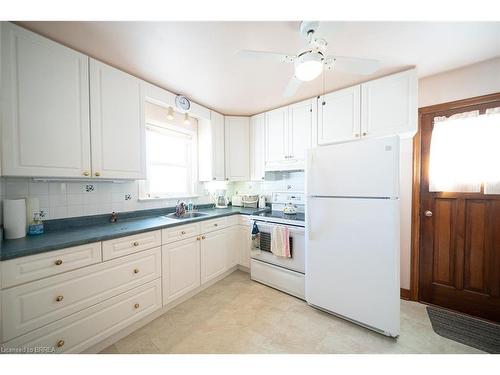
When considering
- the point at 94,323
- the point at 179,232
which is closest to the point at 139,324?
the point at 94,323

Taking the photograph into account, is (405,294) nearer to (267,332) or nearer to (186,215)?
(267,332)

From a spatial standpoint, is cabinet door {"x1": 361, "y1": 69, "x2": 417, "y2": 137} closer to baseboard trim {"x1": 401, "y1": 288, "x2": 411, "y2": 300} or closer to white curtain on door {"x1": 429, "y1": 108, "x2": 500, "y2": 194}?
white curtain on door {"x1": 429, "y1": 108, "x2": 500, "y2": 194}

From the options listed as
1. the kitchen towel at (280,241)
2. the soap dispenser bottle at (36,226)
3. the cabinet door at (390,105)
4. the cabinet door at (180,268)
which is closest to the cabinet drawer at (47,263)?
the soap dispenser bottle at (36,226)

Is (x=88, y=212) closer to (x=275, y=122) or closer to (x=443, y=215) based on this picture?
(x=275, y=122)

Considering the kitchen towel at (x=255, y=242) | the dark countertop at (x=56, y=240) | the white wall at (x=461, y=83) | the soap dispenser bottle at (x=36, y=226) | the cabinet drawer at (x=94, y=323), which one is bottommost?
the cabinet drawer at (x=94, y=323)

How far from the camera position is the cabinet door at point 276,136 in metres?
2.57

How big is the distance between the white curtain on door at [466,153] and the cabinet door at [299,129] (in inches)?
50.6

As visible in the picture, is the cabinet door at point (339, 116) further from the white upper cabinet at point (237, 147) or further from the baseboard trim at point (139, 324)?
the baseboard trim at point (139, 324)

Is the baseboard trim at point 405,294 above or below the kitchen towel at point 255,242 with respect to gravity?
below

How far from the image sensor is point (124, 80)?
1735 mm

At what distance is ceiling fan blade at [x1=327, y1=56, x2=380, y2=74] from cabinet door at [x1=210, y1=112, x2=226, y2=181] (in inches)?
76.6

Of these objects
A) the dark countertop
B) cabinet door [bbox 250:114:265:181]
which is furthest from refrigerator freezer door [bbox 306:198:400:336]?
the dark countertop

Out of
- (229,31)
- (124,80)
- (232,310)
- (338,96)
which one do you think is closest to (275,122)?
(338,96)

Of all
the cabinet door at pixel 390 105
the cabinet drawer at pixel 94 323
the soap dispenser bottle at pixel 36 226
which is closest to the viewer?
the cabinet drawer at pixel 94 323
